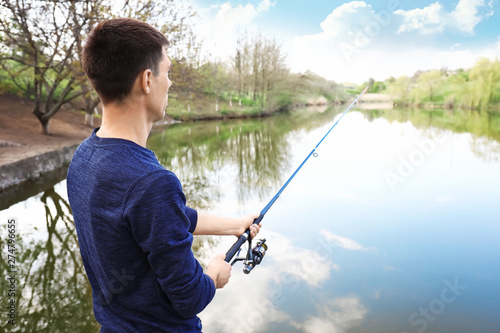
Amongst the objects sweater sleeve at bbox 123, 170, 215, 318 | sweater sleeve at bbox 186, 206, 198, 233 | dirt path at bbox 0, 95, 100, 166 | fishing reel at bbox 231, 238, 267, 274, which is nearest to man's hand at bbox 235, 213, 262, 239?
fishing reel at bbox 231, 238, 267, 274

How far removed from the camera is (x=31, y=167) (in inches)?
312

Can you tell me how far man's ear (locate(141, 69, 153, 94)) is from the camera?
1022 millimetres

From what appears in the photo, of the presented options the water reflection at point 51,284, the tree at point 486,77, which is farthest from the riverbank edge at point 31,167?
the tree at point 486,77

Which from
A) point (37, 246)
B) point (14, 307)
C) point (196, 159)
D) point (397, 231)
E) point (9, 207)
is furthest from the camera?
point (196, 159)

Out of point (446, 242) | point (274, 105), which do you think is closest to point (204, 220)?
point (446, 242)

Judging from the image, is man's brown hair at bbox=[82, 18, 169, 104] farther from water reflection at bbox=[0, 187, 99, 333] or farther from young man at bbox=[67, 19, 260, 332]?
water reflection at bbox=[0, 187, 99, 333]

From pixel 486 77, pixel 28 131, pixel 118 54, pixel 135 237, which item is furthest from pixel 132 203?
pixel 486 77

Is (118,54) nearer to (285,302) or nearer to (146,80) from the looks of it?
(146,80)

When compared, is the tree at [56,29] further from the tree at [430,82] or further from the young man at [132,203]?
the tree at [430,82]

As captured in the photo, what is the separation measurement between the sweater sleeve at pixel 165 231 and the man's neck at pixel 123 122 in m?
0.19

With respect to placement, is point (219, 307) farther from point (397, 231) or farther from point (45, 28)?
point (45, 28)

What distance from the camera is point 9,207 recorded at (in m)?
6.00

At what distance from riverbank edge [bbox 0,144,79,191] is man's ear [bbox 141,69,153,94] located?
7080 mm

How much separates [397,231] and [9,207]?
605 cm
